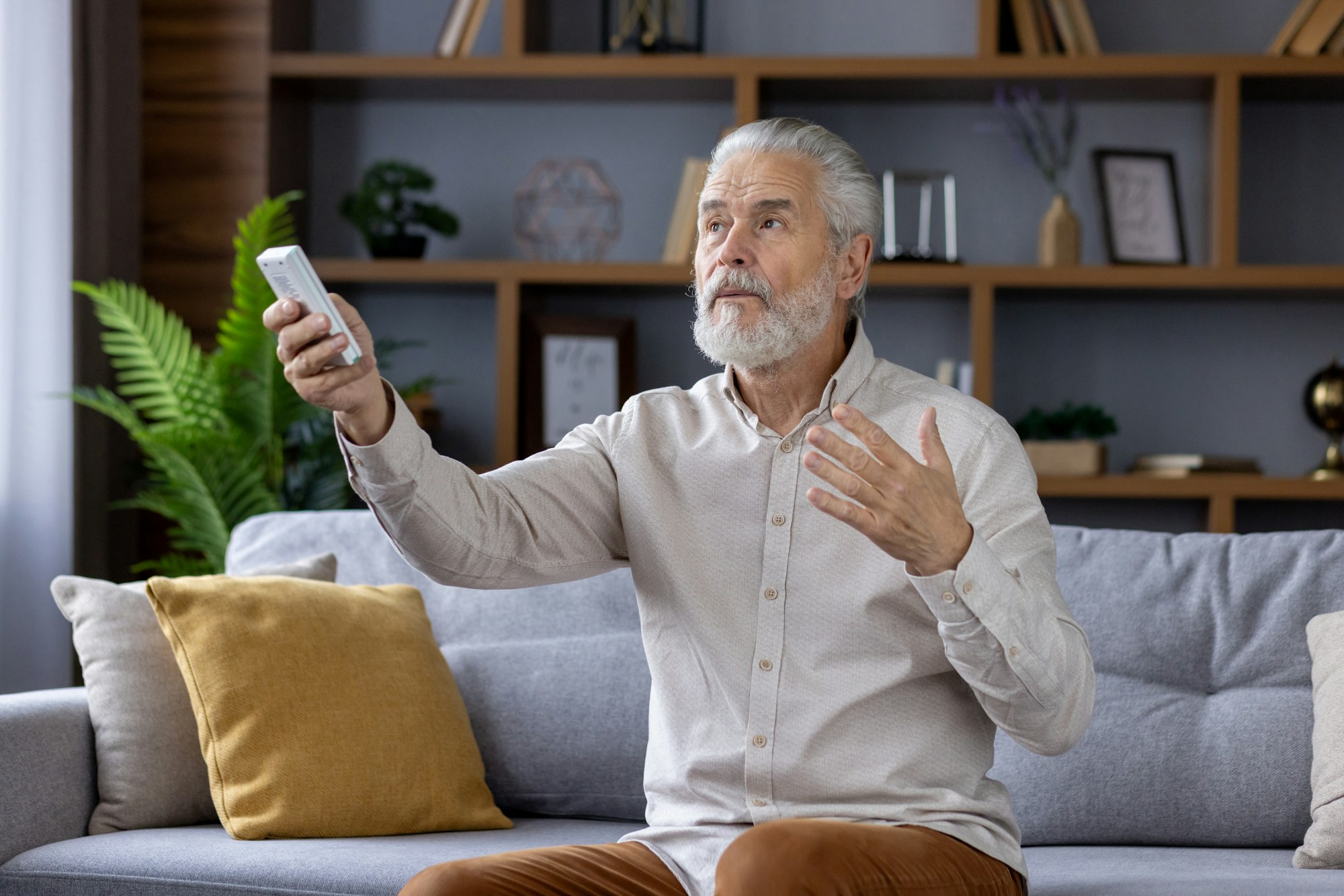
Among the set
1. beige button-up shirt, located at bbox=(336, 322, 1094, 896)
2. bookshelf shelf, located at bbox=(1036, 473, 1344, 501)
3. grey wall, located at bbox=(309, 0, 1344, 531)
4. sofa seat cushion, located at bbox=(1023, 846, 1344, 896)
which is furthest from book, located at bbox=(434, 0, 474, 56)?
sofa seat cushion, located at bbox=(1023, 846, 1344, 896)

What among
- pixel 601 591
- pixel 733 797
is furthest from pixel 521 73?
pixel 733 797

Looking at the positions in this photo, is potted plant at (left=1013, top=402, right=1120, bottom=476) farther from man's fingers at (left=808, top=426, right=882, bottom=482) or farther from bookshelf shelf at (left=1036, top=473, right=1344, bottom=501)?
man's fingers at (left=808, top=426, right=882, bottom=482)

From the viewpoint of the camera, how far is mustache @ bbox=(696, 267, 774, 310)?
5.45ft

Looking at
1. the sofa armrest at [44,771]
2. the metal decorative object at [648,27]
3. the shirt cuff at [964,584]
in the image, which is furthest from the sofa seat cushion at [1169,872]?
the metal decorative object at [648,27]

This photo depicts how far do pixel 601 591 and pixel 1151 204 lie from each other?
6.34 feet

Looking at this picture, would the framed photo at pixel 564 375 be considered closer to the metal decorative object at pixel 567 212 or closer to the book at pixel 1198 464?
the metal decorative object at pixel 567 212

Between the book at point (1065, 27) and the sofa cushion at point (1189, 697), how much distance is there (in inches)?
63.2

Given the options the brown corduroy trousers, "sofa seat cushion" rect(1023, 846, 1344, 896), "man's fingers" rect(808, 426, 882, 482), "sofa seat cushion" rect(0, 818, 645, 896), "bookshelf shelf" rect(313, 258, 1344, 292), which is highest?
"bookshelf shelf" rect(313, 258, 1344, 292)

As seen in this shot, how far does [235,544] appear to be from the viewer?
237 centimetres

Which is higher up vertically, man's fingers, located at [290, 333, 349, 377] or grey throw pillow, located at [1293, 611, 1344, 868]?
man's fingers, located at [290, 333, 349, 377]

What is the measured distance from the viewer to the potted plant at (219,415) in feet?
9.62

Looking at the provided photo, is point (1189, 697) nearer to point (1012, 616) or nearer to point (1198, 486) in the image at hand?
point (1012, 616)

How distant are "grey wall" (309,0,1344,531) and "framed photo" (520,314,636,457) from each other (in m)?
0.18

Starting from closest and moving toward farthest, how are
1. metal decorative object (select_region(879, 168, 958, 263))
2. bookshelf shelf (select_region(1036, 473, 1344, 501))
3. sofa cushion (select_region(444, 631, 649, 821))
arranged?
sofa cushion (select_region(444, 631, 649, 821)) → bookshelf shelf (select_region(1036, 473, 1344, 501)) → metal decorative object (select_region(879, 168, 958, 263))
